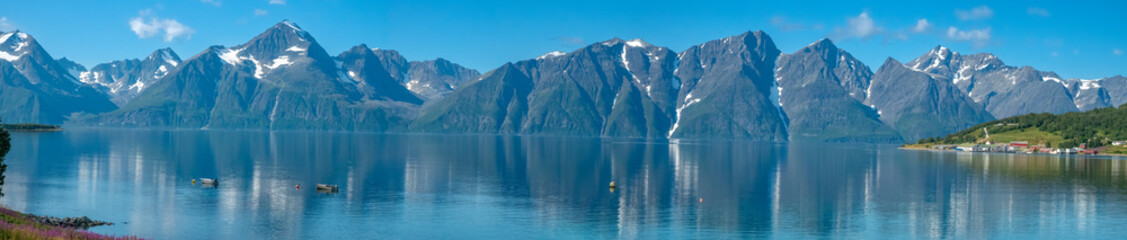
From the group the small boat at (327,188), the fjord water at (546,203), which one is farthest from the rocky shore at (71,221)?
the small boat at (327,188)

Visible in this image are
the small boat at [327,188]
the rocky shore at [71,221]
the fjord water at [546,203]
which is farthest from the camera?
the small boat at [327,188]

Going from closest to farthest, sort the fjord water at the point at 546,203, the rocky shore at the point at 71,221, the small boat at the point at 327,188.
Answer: the rocky shore at the point at 71,221
the fjord water at the point at 546,203
the small boat at the point at 327,188

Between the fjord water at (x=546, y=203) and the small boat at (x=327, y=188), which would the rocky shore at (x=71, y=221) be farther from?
the small boat at (x=327, y=188)

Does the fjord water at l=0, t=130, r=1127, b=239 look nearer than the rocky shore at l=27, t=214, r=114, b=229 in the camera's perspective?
No

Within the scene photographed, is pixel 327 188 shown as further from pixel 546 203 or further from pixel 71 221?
pixel 71 221

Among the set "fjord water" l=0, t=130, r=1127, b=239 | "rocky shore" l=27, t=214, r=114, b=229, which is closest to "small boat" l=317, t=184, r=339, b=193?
"fjord water" l=0, t=130, r=1127, b=239

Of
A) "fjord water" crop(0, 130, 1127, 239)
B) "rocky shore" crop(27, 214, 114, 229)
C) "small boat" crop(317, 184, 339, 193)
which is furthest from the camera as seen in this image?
"small boat" crop(317, 184, 339, 193)

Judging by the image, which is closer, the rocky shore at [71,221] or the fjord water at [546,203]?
the rocky shore at [71,221]

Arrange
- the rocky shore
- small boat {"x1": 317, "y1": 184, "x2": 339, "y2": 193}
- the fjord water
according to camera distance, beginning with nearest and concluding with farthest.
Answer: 1. the rocky shore
2. the fjord water
3. small boat {"x1": 317, "y1": 184, "x2": 339, "y2": 193}

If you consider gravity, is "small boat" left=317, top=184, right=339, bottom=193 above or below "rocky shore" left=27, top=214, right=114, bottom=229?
above

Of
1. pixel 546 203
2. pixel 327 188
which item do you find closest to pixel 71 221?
pixel 327 188

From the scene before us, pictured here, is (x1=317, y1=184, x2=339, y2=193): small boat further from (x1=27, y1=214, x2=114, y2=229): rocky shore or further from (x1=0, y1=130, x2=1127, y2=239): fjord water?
(x1=27, y1=214, x2=114, y2=229): rocky shore

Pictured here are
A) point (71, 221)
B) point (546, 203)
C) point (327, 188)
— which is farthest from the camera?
point (327, 188)

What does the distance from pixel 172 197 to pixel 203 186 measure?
17.6 metres
